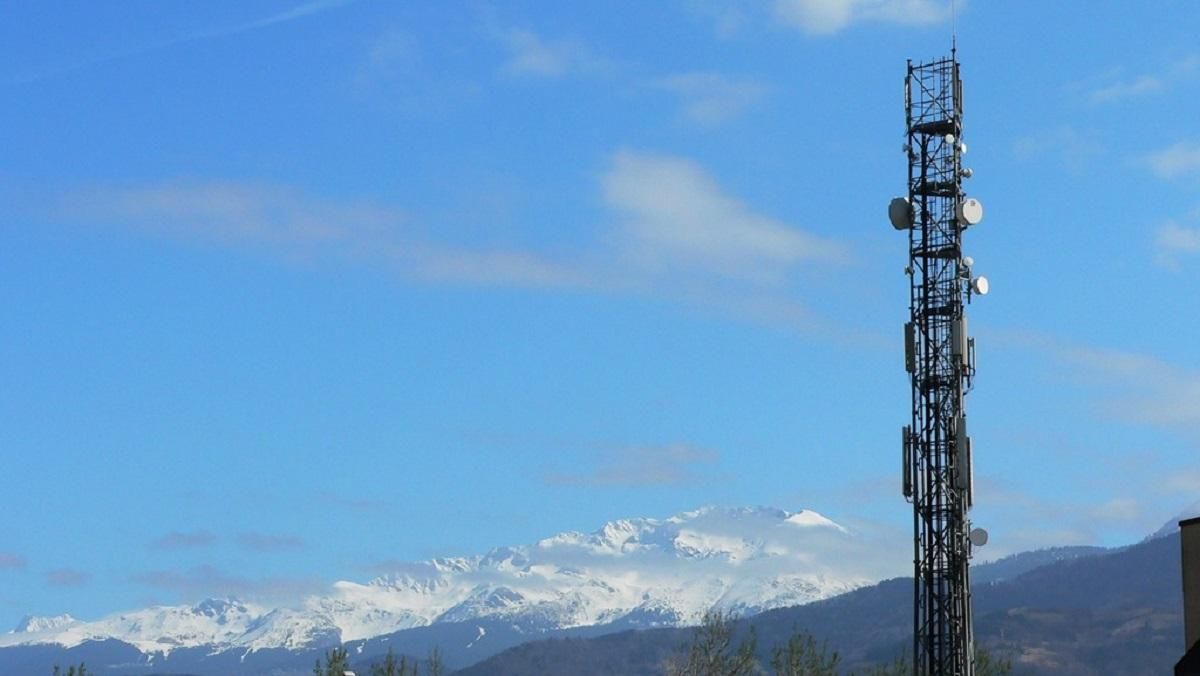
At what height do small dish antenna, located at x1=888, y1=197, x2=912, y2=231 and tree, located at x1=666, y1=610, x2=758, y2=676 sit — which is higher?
small dish antenna, located at x1=888, y1=197, x2=912, y2=231

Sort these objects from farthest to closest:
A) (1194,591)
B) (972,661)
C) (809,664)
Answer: (809,664)
(1194,591)
(972,661)

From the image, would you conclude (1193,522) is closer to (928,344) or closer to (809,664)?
(928,344)

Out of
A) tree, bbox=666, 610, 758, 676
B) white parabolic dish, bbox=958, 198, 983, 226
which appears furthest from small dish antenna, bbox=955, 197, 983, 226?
tree, bbox=666, 610, 758, 676

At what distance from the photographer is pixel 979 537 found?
55.0m

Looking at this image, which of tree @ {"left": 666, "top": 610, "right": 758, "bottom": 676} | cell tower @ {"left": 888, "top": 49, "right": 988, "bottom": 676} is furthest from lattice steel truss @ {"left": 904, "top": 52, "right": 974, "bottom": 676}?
tree @ {"left": 666, "top": 610, "right": 758, "bottom": 676}

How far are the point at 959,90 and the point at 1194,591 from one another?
709 inches

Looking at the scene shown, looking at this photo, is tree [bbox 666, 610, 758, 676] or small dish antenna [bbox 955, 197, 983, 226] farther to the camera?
tree [bbox 666, 610, 758, 676]

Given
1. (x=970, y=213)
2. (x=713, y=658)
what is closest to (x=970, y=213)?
(x=970, y=213)

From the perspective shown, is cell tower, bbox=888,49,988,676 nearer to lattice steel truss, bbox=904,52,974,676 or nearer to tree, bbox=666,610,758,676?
lattice steel truss, bbox=904,52,974,676

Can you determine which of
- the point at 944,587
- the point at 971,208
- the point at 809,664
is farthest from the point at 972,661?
the point at 809,664

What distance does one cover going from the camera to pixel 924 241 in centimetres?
5659

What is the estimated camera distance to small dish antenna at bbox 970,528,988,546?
54906 mm

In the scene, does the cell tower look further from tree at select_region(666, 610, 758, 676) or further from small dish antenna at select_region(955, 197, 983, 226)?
tree at select_region(666, 610, 758, 676)

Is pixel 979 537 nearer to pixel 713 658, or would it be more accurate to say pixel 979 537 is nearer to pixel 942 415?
pixel 942 415
